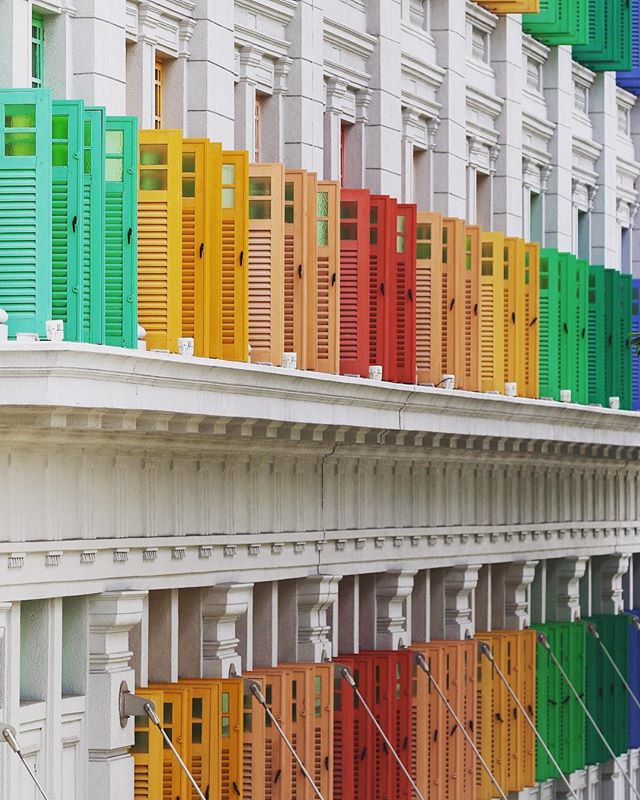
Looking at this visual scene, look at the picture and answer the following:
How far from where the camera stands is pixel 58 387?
68.4 feet

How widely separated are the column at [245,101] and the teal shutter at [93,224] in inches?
284

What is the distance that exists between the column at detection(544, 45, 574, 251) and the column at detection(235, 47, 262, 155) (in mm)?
11918

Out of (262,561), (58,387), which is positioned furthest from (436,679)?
(58,387)

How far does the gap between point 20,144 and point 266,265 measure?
17.9 feet

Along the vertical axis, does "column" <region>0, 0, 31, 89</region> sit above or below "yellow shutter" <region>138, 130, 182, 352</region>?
above

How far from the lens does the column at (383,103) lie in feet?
110

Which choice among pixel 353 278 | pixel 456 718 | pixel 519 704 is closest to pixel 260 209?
pixel 353 278

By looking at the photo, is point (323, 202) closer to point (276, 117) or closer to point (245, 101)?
point (245, 101)

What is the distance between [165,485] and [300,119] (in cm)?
636

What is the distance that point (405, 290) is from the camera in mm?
31031

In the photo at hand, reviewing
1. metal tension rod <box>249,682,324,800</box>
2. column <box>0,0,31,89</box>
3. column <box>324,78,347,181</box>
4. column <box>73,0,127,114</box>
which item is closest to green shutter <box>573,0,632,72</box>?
column <box>324,78,347,181</box>

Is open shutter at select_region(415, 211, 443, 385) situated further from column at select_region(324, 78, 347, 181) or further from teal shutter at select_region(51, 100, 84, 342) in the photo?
teal shutter at select_region(51, 100, 84, 342)

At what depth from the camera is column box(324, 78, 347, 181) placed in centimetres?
3253

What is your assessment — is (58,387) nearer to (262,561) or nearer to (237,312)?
(237,312)
